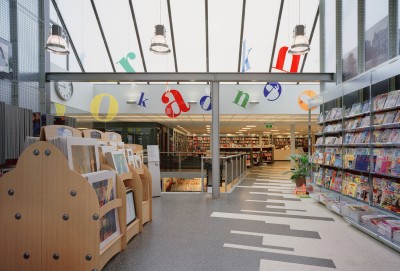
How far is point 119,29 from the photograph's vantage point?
10398 millimetres

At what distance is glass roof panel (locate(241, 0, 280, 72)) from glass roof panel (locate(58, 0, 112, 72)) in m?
4.78

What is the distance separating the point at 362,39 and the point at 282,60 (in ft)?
11.9

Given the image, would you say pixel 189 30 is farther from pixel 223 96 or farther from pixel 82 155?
pixel 82 155

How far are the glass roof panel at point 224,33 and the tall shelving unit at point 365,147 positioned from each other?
4.38m

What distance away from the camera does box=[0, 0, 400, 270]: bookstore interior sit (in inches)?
106

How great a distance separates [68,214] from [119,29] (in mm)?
8846

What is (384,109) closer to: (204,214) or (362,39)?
(362,39)

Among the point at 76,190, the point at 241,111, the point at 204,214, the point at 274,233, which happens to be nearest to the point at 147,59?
the point at 241,111

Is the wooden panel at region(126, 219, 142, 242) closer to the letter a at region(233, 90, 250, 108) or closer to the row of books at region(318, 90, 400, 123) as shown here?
the row of books at region(318, 90, 400, 123)

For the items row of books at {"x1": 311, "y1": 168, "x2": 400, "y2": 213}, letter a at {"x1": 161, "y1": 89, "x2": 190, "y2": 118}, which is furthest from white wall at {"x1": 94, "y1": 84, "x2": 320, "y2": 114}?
row of books at {"x1": 311, "y1": 168, "x2": 400, "y2": 213}

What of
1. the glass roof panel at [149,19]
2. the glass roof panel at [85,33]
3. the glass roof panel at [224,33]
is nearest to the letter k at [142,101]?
the glass roof panel at [149,19]

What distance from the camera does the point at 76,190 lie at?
8.79ft

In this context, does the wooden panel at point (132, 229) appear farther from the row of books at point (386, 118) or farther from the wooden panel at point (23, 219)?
the row of books at point (386, 118)

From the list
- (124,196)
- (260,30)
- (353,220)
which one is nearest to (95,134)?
(124,196)
